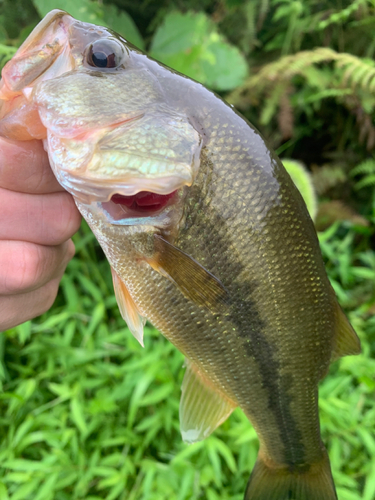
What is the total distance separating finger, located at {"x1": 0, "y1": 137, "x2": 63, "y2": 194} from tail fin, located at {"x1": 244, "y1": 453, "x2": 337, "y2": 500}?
1.07 metres

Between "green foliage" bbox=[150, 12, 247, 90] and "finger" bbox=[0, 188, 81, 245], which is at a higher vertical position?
"green foliage" bbox=[150, 12, 247, 90]

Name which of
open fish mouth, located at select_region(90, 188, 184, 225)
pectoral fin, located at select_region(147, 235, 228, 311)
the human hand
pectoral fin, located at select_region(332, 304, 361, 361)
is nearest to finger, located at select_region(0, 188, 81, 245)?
the human hand

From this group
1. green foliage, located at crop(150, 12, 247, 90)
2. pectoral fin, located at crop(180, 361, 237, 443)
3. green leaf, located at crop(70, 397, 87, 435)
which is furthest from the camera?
green foliage, located at crop(150, 12, 247, 90)

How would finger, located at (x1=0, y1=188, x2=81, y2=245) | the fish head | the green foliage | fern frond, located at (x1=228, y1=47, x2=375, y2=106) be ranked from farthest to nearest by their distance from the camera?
fern frond, located at (x1=228, y1=47, x2=375, y2=106) < the green foliage < finger, located at (x1=0, y1=188, x2=81, y2=245) < the fish head

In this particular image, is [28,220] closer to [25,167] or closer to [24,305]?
[25,167]

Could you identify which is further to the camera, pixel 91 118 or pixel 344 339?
pixel 344 339

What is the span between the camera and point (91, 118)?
668 mm

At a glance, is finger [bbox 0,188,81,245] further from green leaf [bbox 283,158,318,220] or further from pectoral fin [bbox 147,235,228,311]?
green leaf [bbox 283,158,318,220]

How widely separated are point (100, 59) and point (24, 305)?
639 mm

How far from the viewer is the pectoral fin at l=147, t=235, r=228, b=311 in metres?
0.73

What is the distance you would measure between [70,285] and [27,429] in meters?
0.73

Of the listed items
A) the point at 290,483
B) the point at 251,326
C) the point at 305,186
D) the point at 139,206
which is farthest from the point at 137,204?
the point at 305,186

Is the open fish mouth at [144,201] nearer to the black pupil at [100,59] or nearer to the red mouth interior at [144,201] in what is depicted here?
the red mouth interior at [144,201]

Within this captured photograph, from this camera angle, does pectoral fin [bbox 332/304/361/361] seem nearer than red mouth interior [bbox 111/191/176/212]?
No
